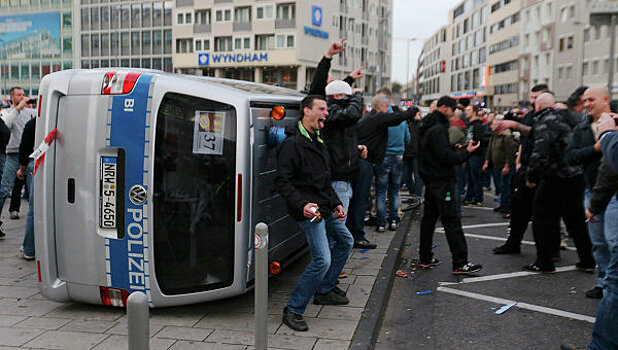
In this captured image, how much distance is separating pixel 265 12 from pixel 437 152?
54.4 metres

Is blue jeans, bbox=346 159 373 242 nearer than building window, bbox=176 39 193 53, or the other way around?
blue jeans, bbox=346 159 373 242

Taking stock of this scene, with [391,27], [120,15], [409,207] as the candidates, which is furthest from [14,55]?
[409,207]

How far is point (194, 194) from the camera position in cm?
458

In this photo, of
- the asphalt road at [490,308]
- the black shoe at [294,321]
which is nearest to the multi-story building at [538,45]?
the asphalt road at [490,308]

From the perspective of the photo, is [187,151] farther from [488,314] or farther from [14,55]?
[14,55]

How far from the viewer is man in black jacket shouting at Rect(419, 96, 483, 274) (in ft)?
20.3

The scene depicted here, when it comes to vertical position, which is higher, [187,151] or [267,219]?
[187,151]

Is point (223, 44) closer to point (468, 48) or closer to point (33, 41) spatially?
point (33, 41)

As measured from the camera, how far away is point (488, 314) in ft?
16.8

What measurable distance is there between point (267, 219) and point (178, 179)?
949 mm

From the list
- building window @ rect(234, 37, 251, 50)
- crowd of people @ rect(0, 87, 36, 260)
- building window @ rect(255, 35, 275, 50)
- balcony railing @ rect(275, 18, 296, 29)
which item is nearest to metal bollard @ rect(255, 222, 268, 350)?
crowd of people @ rect(0, 87, 36, 260)

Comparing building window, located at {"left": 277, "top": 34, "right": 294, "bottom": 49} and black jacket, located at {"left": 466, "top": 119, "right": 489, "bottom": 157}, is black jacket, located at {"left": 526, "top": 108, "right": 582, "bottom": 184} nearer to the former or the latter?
black jacket, located at {"left": 466, "top": 119, "right": 489, "bottom": 157}

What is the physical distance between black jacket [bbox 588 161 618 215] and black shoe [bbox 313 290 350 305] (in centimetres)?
240

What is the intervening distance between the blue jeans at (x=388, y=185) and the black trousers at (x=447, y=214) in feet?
6.00
